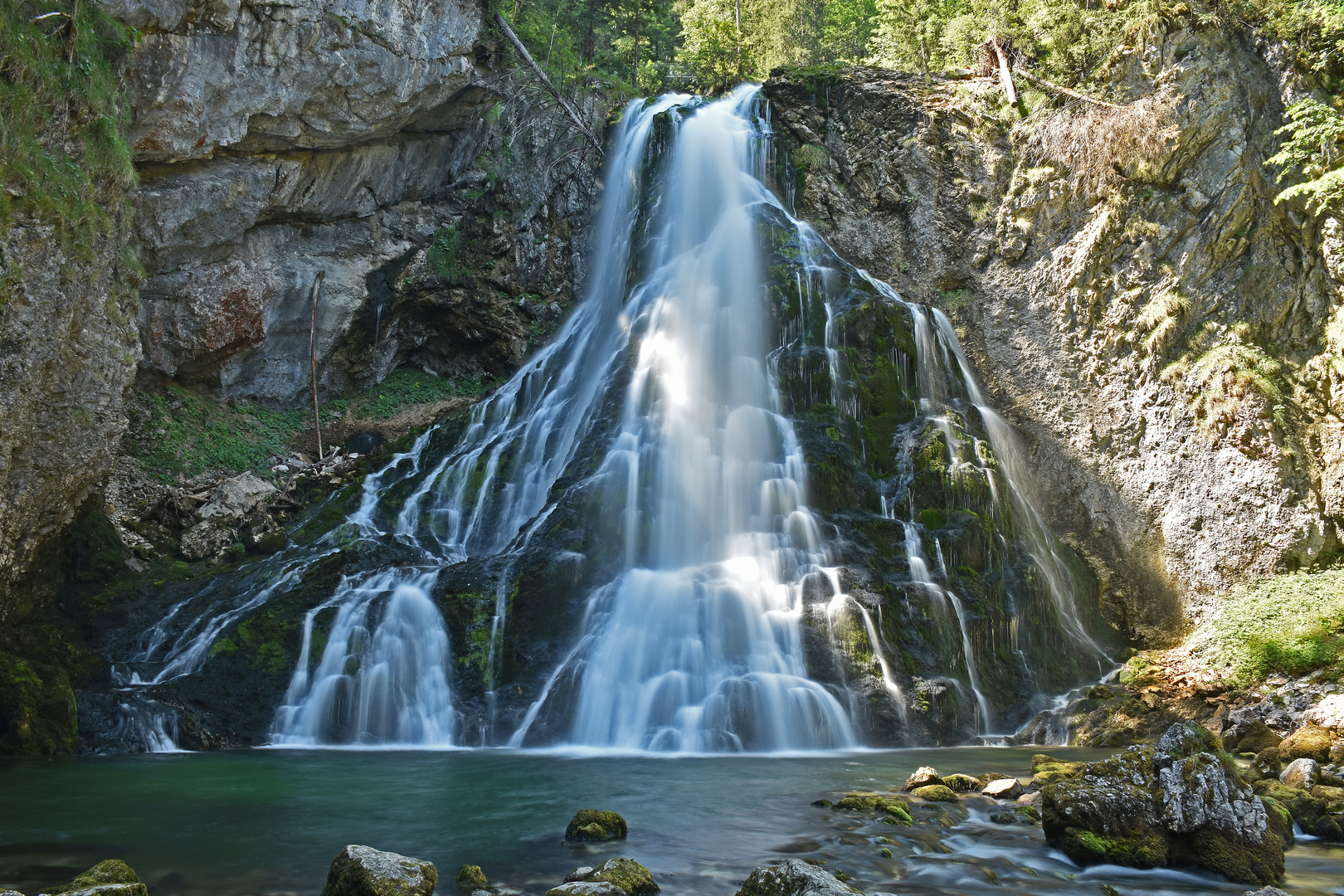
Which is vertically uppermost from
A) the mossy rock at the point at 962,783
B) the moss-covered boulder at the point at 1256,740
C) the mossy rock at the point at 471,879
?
the moss-covered boulder at the point at 1256,740

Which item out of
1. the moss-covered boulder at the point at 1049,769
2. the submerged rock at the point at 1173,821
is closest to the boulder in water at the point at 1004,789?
the moss-covered boulder at the point at 1049,769

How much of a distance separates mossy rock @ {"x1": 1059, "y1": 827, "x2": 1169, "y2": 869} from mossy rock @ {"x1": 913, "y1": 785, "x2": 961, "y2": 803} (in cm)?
165

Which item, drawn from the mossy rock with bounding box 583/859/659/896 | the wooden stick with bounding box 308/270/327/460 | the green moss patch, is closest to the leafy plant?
the green moss patch

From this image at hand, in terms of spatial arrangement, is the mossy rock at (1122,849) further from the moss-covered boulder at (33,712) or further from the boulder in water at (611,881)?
the moss-covered boulder at (33,712)

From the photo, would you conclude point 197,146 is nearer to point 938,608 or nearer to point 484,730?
point 484,730

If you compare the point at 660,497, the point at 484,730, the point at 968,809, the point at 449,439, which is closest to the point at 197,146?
the point at 449,439

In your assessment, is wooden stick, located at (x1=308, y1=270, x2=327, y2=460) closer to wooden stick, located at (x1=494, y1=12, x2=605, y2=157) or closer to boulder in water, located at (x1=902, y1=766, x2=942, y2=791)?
wooden stick, located at (x1=494, y1=12, x2=605, y2=157)

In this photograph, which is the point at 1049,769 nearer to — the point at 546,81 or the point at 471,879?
the point at 471,879

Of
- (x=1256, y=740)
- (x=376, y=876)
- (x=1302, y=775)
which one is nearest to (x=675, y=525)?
(x=1256, y=740)

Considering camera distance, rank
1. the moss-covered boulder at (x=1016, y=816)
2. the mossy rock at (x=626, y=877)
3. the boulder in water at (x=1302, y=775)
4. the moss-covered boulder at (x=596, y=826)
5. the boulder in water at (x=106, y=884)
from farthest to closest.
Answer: the boulder in water at (x=1302, y=775)
the moss-covered boulder at (x=1016, y=816)
the moss-covered boulder at (x=596, y=826)
the mossy rock at (x=626, y=877)
the boulder in water at (x=106, y=884)

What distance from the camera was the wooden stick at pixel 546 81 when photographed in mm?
20000

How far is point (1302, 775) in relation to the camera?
7.15 meters

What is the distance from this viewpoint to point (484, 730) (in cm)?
1105

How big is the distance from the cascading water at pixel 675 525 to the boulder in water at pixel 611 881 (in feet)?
18.3
